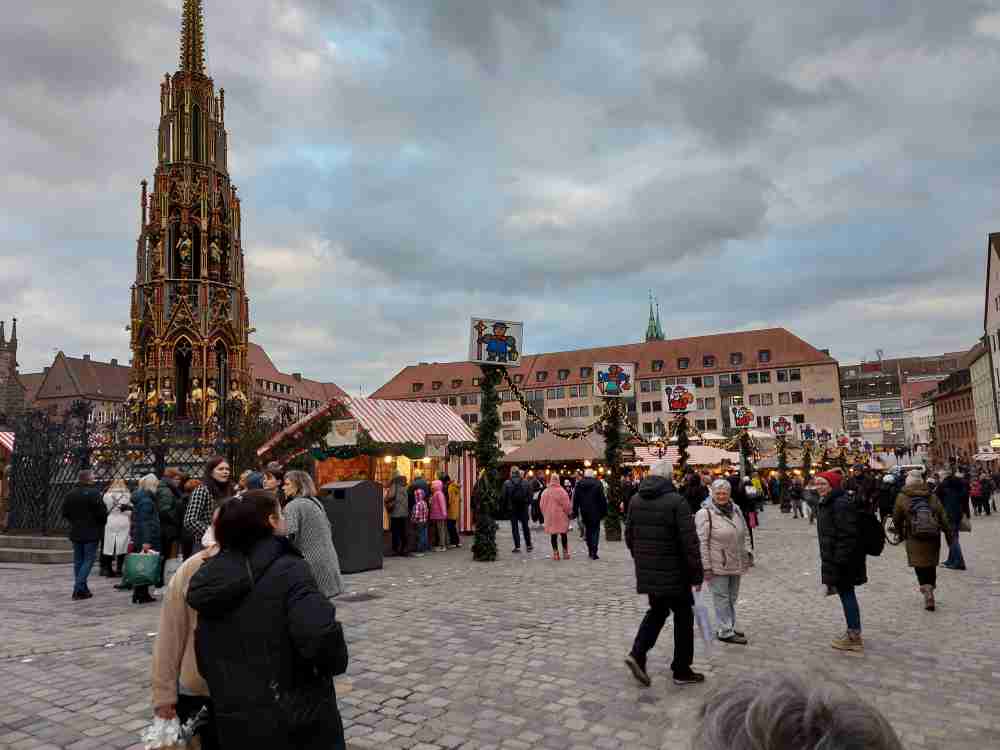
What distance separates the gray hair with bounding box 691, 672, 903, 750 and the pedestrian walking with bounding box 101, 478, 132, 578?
40.7ft

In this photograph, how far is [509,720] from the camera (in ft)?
16.2

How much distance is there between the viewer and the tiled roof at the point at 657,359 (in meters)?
75.9

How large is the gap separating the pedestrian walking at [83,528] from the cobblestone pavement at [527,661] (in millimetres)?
366

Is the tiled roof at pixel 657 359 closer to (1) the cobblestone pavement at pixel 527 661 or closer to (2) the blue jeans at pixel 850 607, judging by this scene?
(1) the cobblestone pavement at pixel 527 661

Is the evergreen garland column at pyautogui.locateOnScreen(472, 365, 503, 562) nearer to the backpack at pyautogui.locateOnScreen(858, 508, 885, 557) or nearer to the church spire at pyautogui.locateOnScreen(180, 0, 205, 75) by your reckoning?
the backpack at pyautogui.locateOnScreen(858, 508, 885, 557)

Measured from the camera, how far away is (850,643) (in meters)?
6.63

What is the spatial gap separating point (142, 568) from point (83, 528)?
173 centimetres

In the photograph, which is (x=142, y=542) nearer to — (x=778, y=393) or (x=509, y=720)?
(x=509, y=720)

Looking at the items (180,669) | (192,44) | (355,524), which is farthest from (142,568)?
(192,44)

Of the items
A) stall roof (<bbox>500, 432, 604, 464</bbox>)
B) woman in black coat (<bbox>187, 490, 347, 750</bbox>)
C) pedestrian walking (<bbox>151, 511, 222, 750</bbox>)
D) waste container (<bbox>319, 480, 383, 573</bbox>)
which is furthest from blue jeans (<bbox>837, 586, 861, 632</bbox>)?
stall roof (<bbox>500, 432, 604, 464</bbox>)

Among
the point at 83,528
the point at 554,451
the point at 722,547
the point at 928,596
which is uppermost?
the point at 554,451

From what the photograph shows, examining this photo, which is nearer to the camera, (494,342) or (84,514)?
(84,514)

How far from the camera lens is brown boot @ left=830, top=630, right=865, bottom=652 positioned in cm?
660

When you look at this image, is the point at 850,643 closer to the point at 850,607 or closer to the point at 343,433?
the point at 850,607
